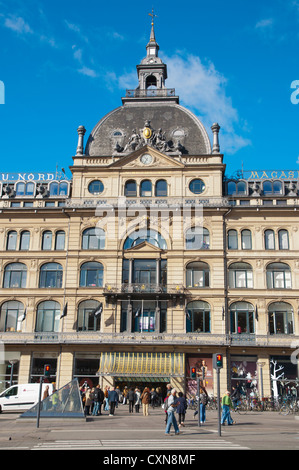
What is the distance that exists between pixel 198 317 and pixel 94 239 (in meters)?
12.2

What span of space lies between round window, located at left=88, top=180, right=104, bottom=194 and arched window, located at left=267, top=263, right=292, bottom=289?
17.7 meters

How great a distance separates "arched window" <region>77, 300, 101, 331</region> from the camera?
47031mm

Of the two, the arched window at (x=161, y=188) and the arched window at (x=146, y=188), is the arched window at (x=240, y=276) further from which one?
the arched window at (x=146, y=188)

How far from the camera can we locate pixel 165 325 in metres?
46.6

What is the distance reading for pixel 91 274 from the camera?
48562 mm

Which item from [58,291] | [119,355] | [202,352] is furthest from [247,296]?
[58,291]

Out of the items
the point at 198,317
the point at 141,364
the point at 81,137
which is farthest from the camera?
the point at 81,137

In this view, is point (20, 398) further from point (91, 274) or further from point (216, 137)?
point (216, 137)

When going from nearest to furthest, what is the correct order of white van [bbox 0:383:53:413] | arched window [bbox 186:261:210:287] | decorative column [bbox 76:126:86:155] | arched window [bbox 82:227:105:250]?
white van [bbox 0:383:53:413]
arched window [bbox 186:261:210:287]
arched window [bbox 82:227:105:250]
decorative column [bbox 76:126:86:155]

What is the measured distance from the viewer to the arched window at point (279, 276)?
4769 centimetres

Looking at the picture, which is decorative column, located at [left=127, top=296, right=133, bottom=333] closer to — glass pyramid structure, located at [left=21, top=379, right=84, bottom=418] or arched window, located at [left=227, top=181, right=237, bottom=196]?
arched window, located at [left=227, top=181, right=237, bottom=196]

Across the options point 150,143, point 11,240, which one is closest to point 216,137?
point 150,143

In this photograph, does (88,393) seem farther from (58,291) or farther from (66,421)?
(58,291)

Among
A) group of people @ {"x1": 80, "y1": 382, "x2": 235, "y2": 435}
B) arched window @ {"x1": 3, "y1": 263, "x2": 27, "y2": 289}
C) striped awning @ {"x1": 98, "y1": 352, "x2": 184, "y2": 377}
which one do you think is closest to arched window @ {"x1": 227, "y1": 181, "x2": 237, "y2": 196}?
striped awning @ {"x1": 98, "y1": 352, "x2": 184, "y2": 377}
